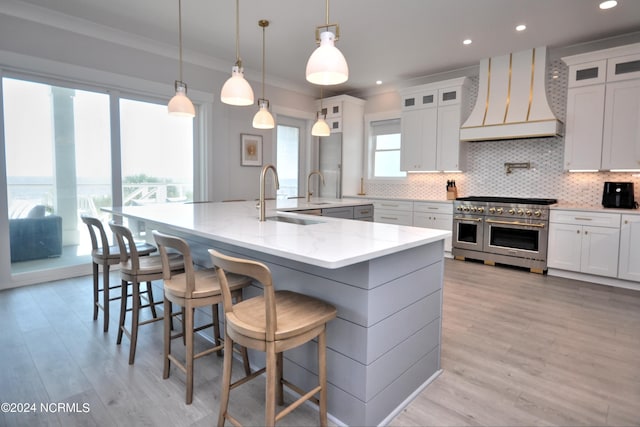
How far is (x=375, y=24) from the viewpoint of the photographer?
397 cm

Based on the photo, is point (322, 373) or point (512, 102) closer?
point (322, 373)

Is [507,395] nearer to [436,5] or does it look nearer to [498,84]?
[436,5]

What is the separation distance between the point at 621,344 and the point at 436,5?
3.37 m

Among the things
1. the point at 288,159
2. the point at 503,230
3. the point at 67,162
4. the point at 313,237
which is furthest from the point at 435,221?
the point at 67,162

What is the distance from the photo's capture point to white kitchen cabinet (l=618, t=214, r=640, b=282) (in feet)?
12.4

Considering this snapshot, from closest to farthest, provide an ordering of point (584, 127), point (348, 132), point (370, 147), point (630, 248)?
point (630, 248) < point (584, 127) < point (348, 132) < point (370, 147)

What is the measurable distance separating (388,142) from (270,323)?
228 inches

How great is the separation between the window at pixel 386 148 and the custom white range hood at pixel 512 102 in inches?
59.1

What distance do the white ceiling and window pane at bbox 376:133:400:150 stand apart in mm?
1558

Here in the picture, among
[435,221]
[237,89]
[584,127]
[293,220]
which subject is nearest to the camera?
[237,89]

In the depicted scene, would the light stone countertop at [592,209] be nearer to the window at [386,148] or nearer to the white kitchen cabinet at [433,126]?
the white kitchen cabinet at [433,126]

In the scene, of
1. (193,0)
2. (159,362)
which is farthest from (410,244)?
(193,0)

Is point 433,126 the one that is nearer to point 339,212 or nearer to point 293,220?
point 339,212

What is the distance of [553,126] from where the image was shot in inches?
172
